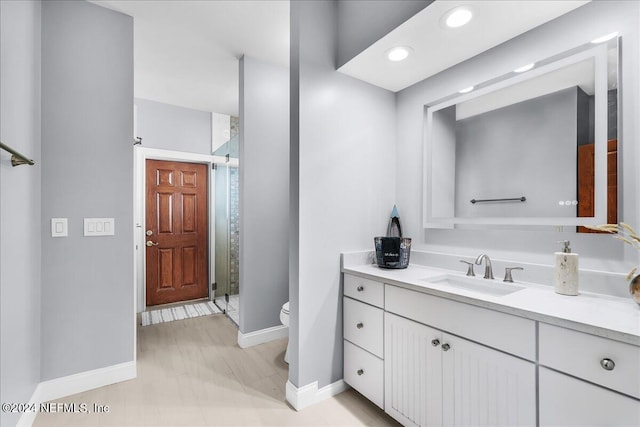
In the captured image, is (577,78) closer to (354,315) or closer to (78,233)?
(354,315)

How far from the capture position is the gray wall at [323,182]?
1813 mm

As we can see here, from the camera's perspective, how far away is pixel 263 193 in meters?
2.82

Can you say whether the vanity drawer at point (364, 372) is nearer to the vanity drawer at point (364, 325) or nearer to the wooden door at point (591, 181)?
the vanity drawer at point (364, 325)

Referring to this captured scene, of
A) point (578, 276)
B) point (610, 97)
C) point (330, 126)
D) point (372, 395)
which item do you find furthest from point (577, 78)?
point (372, 395)

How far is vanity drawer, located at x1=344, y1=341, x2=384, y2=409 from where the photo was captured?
169 cm

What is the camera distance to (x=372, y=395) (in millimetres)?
1729

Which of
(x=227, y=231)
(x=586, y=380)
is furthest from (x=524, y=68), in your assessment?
(x=227, y=231)

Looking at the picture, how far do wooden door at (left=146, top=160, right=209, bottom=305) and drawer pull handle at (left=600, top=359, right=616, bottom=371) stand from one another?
4.04 metres

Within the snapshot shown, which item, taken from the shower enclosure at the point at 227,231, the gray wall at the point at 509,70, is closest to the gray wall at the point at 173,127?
the shower enclosure at the point at 227,231

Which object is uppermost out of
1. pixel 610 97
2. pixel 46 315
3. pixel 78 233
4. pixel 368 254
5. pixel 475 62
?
pixel 475 62

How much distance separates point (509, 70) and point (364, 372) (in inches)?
74.0

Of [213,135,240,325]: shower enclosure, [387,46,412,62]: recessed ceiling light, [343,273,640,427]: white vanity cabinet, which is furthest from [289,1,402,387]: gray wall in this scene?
[213,135,240,325]: shower enclosure

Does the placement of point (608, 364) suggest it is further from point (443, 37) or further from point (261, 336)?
point (261, 336)

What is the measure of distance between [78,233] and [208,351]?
1.37m
